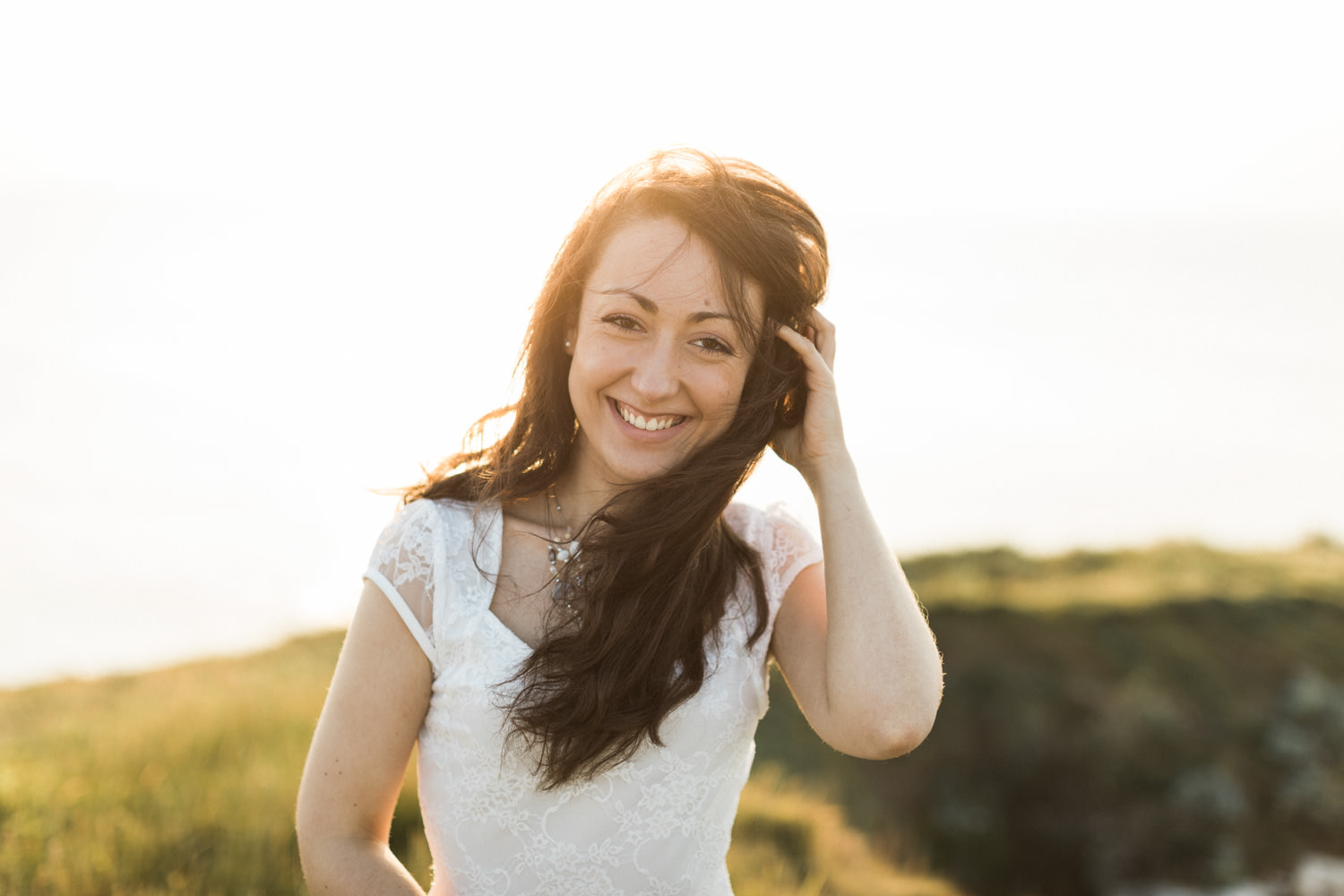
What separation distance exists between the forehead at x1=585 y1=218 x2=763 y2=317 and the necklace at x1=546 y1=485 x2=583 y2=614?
1.84 feet

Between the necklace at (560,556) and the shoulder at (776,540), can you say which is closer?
the necklace at (560,556)

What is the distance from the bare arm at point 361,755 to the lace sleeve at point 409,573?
0.03 meters

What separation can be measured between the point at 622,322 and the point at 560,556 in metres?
0.57

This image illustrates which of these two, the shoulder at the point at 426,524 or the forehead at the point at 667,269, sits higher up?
the forehead at the point at 667,269

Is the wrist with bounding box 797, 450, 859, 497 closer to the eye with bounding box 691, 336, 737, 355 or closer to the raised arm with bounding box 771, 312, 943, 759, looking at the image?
the raised arm with bounding box 771, 312, 943, 759

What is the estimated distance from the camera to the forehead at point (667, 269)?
2180 millimetres

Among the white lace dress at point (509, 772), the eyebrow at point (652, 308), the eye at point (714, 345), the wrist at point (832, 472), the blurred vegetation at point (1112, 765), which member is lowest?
the blurred vegetation at point (1112, 765)

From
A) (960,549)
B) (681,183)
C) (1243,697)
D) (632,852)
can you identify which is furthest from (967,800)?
(681,183)

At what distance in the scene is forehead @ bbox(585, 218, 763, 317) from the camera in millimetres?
2180

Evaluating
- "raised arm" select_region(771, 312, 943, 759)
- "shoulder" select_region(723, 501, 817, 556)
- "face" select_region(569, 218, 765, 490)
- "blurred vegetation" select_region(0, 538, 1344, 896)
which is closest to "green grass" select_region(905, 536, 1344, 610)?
"blurred vegetation" select_region(0, 538, 1344, 896)

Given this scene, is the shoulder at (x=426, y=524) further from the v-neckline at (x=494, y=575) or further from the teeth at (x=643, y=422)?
the teeth at (x=643, y=422)

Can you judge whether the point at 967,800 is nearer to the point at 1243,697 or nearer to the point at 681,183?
the point at 1243,697

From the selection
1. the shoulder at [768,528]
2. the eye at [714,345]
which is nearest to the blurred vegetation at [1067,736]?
the shoulder at [768,528]

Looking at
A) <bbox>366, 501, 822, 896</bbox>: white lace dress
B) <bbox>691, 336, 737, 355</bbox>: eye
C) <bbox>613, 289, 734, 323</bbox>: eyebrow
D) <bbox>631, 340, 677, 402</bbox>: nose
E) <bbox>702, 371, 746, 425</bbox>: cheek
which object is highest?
<bbox>613, 289, 734, 323</bbox>: eyebrow
